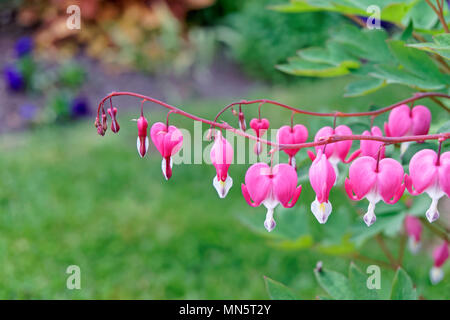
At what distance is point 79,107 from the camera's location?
13.8ft

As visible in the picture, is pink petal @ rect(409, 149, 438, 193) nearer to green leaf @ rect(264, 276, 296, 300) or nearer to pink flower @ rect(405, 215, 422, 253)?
green leaf @ rect(264, 276, 296, 300)

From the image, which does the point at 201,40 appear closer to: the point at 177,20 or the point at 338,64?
the point at 177,20

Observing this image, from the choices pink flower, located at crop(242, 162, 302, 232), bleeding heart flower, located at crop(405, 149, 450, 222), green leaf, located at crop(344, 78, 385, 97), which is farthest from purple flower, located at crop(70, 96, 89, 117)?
bleeding heart flower, located at crop(405, 149, 450, 222)

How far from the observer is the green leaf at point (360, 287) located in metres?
0.95

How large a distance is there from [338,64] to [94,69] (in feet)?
14.4

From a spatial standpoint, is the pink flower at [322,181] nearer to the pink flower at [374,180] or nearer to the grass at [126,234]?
the pink flower at [374,180]

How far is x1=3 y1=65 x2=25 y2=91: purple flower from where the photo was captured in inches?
173

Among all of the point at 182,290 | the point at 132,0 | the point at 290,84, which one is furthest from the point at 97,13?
the point at 182,290

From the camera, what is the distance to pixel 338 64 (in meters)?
1.01

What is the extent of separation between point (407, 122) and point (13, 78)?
416 centimetres

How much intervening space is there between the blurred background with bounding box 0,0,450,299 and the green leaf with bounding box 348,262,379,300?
25 cm

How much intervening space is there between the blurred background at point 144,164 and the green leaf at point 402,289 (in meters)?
0.28

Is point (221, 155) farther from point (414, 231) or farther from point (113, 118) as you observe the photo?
point (414, 231)

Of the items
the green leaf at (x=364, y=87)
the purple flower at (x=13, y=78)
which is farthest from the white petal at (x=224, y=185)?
the purple flower at (x=13, y=78)
